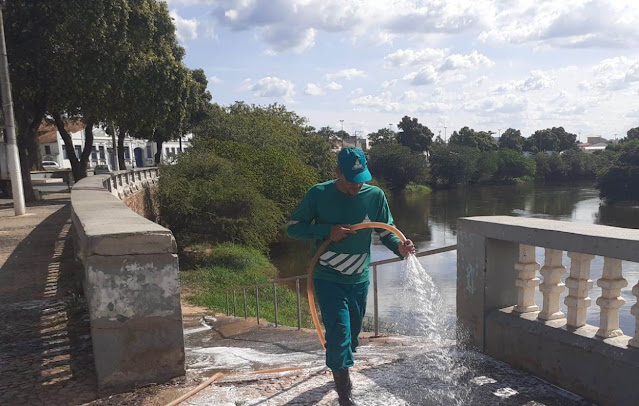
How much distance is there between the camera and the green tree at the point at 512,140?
120m

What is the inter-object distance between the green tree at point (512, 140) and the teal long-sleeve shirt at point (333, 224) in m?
123

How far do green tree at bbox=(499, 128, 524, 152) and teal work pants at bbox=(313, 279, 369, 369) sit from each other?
404 ft

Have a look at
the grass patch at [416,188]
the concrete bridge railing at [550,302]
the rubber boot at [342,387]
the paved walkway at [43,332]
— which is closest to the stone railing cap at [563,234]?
the concrete bridge railing at [550,302]

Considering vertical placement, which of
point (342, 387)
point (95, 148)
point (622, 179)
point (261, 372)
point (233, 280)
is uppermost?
point (95, 148)

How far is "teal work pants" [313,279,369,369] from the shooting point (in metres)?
3.25

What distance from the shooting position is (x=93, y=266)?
3320mm

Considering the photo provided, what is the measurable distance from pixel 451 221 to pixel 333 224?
4470 cm

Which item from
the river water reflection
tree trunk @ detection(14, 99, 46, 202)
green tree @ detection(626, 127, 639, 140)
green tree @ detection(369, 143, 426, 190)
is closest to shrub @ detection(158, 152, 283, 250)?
the river water reflection

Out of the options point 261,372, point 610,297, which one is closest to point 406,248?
point 610,297

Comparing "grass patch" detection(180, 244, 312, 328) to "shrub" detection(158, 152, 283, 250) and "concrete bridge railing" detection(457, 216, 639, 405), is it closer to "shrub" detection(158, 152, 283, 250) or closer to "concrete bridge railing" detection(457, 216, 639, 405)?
"shrub" detection(158, 152, 283, 250)

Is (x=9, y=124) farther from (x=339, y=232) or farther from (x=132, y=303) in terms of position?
(x=339, y=232)

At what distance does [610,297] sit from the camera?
10.7 feet

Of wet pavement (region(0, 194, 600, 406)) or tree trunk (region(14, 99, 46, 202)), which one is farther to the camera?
tree trunk (region(14, 99, 46, 202))

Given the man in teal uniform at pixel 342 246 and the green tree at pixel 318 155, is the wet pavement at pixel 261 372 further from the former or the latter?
the green tree at pixel 318 155
